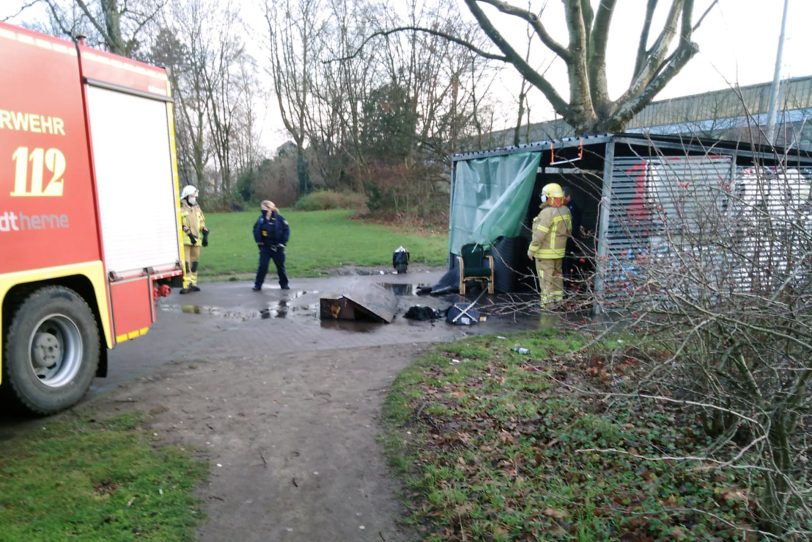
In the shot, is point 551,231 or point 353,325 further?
point 551,231

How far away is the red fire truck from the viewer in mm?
4473

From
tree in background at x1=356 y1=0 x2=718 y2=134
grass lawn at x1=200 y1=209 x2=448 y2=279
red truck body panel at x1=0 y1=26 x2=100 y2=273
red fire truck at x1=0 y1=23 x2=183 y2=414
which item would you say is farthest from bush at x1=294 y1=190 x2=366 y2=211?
red truck body panel at x1=0 y1=26 x2=100 y2=273

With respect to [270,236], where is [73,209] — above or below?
above

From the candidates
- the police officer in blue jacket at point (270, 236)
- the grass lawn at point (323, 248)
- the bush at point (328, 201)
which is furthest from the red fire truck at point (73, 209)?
the bush at point (328, 201)

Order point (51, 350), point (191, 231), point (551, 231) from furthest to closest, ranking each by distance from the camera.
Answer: point (191, 231) → point (551, 231) → point (51, 350)

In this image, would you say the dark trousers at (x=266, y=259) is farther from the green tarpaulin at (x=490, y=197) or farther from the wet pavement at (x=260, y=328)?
the green tarpaulin at (x=490, y=197)

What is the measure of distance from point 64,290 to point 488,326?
5546mm

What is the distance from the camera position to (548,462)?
4.04 metres

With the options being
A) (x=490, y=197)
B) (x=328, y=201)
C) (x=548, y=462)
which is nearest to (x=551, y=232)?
(x=490, y=197)

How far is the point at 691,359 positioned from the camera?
350 cm

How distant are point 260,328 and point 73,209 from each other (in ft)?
11.9

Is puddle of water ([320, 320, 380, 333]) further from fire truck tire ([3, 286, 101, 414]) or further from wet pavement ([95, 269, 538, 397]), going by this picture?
fire truck tire ([3, 286, 101, 414])

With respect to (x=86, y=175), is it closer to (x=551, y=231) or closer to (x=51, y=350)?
(x=51, y=350)

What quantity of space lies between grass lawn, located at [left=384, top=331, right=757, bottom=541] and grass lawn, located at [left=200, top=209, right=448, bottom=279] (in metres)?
8.55
